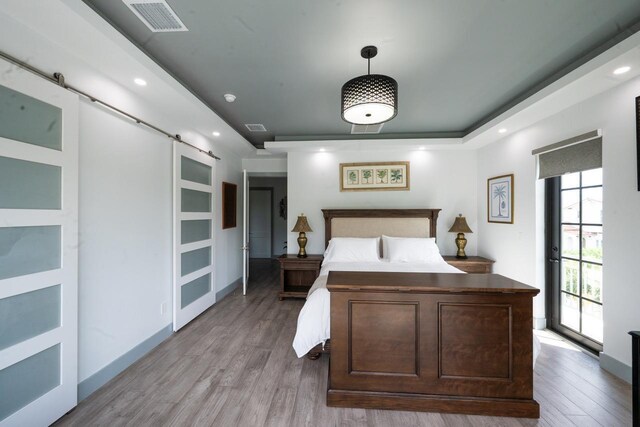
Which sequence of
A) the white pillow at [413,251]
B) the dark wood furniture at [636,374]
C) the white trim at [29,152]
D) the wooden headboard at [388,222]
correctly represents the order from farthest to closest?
the wooden headboard at [388,222]
the white pillow at [413,251]
the white trim at [29,152]
the dark wood furniture at [636,374]

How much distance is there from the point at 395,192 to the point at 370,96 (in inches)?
108

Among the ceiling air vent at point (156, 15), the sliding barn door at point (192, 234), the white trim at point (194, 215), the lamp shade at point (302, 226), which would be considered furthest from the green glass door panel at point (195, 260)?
the ceiling air vent at point (156, 15)

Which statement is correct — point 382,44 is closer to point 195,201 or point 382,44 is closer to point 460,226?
point 195,201

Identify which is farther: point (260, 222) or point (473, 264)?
point (260, 222)

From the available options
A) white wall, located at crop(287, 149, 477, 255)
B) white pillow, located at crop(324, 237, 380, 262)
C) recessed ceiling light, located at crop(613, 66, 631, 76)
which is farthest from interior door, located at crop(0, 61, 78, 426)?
recessed ceiling light, located at crop(613, 66, 631, 76)

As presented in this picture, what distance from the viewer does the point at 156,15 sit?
1.66 metres

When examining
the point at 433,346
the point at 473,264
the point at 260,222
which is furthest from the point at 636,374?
the point at 260,222

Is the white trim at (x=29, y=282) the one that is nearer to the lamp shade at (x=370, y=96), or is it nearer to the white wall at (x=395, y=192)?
the lamp shade at (x=370, y=96)

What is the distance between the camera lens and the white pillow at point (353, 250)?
3680mm

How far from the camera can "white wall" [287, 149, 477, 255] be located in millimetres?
4320

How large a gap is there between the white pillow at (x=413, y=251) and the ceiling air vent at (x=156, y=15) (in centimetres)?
326

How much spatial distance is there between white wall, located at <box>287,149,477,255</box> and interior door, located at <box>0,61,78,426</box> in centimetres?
300

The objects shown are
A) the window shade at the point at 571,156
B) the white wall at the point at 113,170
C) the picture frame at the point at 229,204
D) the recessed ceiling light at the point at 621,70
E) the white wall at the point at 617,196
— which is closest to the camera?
the white wall at the point at 113,170

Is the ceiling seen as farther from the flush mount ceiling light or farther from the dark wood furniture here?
the dark wood furniture
